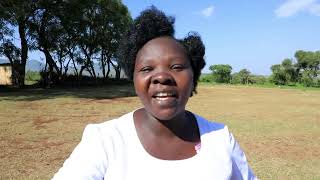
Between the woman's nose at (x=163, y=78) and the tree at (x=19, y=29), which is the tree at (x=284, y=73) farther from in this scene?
the woman's nose at (x=163, y=78)

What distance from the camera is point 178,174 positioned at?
1.64 meters

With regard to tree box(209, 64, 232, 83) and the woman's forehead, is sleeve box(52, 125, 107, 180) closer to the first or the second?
the woman's forehead

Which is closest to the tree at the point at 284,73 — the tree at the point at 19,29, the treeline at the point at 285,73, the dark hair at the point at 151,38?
A: the treeline at the point at 285,73

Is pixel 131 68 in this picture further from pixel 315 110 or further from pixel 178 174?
pixel 315 110

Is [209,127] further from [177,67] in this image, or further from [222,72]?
[222,72]

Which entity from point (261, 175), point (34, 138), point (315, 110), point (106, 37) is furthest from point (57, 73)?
point (261, 175)

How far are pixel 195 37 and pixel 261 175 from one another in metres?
4.83

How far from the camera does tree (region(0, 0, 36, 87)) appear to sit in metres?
21.8

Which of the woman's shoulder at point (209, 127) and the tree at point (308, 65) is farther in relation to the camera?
the tree at point (308, 65)

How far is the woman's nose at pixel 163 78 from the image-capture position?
1.71 m

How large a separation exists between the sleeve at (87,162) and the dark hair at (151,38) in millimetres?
476

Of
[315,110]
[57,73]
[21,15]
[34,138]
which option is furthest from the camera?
[57,73]

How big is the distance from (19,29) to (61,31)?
276 cm

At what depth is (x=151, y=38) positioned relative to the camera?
188 cm
